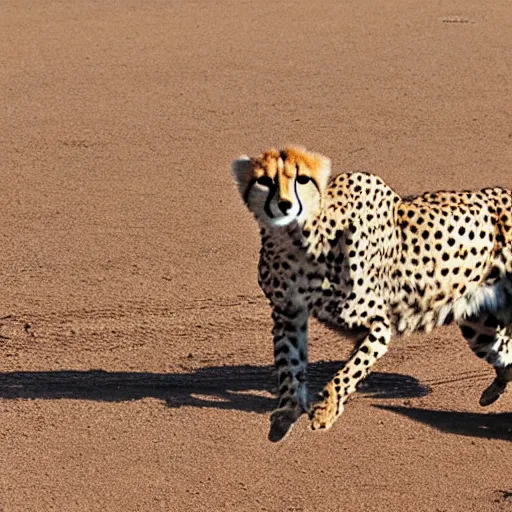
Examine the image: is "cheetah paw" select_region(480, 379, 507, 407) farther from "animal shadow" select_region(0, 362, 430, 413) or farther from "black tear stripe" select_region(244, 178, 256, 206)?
"black tear stripe" select_region(244, 178, 256, 206)

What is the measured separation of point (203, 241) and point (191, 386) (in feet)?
7.64

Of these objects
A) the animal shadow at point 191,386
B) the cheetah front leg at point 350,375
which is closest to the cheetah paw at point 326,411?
the cheetah front leg at point 350,375

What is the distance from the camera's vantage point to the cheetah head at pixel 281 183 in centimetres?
632

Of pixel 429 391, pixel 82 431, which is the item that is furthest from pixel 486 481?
pixel 82 431

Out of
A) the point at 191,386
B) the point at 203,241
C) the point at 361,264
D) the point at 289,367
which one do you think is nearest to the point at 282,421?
the point at 289,367

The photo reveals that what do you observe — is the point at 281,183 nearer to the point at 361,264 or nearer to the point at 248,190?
the point at 248,190

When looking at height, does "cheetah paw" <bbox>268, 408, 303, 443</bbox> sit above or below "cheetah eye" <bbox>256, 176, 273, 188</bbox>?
below

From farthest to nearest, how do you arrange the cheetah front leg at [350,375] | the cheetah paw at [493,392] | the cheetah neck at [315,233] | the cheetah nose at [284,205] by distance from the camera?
the cheetah paw at [493,392] < the cheetah neck at [315,233] < the cheetah front leg at [350,375] < the cheetah nose at [284,205]

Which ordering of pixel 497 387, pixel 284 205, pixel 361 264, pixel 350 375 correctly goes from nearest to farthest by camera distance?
pixel 284 205 → pixel 350 375 → pixel 361 264 → pixel 497 387

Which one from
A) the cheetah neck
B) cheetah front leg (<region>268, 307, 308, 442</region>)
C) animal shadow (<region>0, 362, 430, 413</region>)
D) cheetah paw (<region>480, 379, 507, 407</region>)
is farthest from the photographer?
animal shadow (<region>0, 362, 430, 413</region>)

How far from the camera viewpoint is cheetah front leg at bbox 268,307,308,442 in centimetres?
691

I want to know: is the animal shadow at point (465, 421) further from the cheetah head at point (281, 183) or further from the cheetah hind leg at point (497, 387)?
the cheetah head at point (281, 183)

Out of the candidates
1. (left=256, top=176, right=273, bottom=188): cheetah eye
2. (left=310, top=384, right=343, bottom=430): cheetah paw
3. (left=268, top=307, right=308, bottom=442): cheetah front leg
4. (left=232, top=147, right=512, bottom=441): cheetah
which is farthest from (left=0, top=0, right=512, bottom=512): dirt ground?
(left=256, top=176, right=273, bottom=188): cheetah eye

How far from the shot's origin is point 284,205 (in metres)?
6.30
